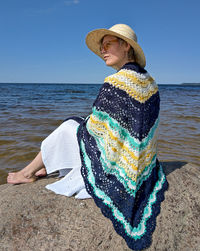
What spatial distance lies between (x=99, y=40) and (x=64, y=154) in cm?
124

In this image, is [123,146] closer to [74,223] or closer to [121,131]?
[121,131]

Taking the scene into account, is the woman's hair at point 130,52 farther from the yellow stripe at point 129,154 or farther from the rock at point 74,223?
the rock at point 74,223

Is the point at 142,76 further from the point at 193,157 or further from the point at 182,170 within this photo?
the point at 193,157

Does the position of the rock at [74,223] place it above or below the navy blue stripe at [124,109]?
below

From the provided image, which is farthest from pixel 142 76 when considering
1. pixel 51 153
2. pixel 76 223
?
pixel 76 223

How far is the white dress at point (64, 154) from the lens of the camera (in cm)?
245

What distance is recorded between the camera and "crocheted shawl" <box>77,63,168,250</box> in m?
2.03

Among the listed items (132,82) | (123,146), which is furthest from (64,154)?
(132,82)

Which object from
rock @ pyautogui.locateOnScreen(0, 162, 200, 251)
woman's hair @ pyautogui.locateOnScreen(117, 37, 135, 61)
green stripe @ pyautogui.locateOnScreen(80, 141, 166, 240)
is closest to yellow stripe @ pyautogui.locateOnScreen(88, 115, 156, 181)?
green stripe @ pyautogui.locateOnScreen(80, 141, 166, 240)

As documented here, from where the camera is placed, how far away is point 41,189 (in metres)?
2.47

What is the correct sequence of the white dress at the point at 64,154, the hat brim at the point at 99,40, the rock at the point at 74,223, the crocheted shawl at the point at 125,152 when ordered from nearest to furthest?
the rock at the point at 74,223, the crocheted shawl at the point at 125,152, the hat brim at the point at 99,40, the white dress at the point at 64,154

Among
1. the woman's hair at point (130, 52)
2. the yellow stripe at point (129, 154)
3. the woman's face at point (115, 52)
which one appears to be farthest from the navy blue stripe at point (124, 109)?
the woman's hair at point (130, 52)

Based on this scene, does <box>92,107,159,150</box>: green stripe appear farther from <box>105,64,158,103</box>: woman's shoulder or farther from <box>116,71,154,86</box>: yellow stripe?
<box>116,71,154,86</box>: yellow stripe

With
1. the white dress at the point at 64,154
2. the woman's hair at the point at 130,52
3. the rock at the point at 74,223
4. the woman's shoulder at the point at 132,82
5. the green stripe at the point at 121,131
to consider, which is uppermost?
the woman's hair at the point at 130,52
